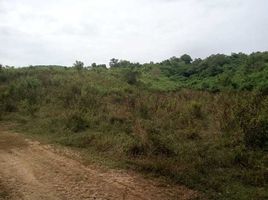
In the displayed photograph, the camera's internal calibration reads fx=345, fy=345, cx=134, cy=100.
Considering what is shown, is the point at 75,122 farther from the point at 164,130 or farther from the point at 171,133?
the point at 171,133

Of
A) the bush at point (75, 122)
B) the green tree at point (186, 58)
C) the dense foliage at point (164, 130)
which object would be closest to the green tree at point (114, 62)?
the green tree at point (186, 58)

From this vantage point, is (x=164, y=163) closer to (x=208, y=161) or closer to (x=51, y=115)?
(x=208, y=161)

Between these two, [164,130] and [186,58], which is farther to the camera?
[186,58]

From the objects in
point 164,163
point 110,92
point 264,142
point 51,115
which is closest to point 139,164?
point 164,163

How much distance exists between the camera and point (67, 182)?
643 centimetres

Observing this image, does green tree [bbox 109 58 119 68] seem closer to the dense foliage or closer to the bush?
the dense foliage

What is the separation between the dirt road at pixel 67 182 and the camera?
19.2 ft

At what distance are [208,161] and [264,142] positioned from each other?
5.59 feet

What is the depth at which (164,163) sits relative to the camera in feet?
23.8

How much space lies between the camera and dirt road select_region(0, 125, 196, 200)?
5848mm

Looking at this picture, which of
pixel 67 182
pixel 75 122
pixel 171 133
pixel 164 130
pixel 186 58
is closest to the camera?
pixel 67 182

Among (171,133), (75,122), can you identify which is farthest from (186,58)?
(171,133)

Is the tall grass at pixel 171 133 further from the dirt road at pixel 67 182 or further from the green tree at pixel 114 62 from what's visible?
the green tree at pixel 114 62

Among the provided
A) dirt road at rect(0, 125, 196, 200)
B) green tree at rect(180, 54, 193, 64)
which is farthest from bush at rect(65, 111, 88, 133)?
green tree at rect(180, 54, 193, 64)
